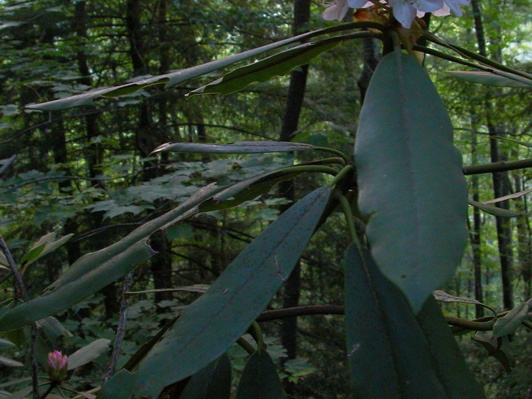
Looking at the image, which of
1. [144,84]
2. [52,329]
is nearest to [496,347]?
[144,84]

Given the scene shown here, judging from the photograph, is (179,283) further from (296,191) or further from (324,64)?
(324,64)

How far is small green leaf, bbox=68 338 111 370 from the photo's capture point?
3.69ft

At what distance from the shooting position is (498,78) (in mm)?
736

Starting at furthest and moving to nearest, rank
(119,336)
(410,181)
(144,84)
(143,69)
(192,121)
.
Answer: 1. (192,121)
2. (143,69)
3. (119,336)
4. (144,84)
5. (410,181)

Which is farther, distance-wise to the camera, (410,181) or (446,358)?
(446,358)

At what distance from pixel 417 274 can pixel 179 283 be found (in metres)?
5.06

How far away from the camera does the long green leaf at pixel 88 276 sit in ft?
1.69

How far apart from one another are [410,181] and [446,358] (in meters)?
0.23

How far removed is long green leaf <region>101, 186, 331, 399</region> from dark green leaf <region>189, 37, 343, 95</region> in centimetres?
20

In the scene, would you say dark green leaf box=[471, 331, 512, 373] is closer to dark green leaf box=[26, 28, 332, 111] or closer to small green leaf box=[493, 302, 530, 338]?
small green leaf box=[493, 302, 530, 338]

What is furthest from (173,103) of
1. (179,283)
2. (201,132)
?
(179,283)

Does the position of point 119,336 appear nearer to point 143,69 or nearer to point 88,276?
point 88,276

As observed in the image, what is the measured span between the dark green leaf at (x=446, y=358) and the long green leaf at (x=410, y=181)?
200 millimetres

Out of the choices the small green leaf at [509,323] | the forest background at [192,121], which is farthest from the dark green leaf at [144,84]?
the forest background at [192,121]
